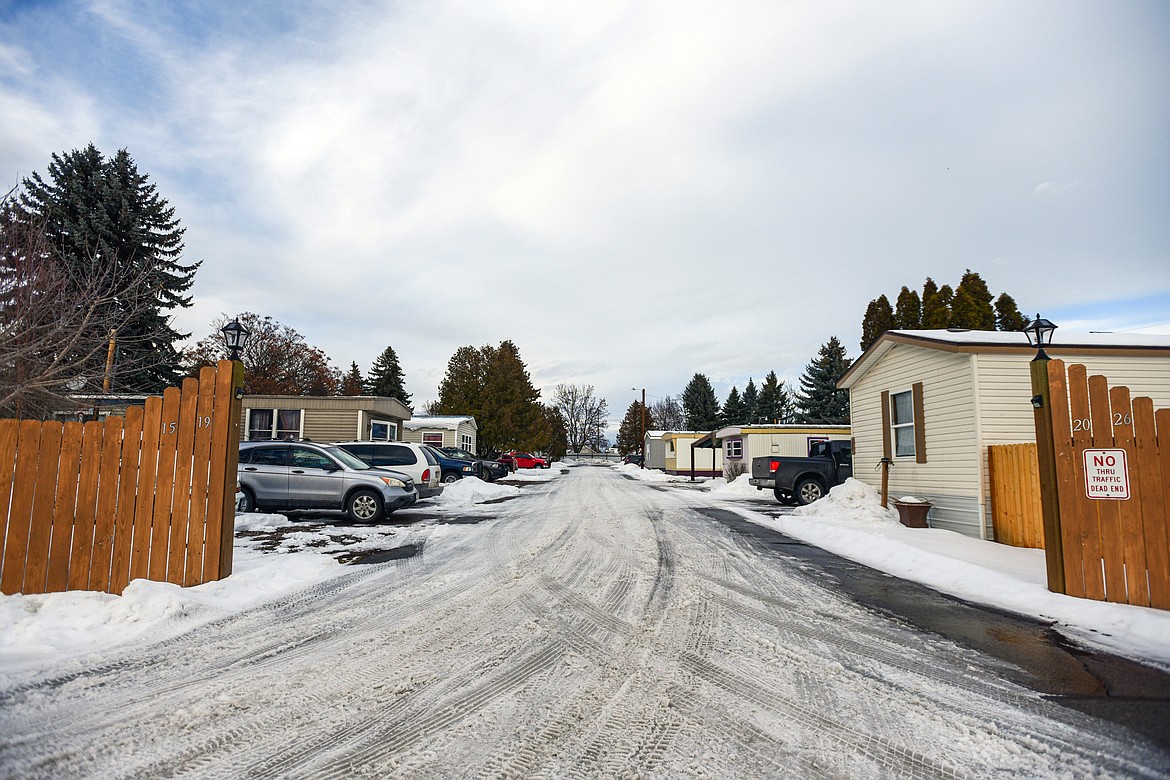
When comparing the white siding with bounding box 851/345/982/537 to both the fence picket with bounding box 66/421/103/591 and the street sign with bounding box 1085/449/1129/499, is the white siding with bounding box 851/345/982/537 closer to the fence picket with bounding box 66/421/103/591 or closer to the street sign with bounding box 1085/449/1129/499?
the street sign with bounding box 1085/449/1129/499

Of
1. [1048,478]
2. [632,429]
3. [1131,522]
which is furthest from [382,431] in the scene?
[632,429]

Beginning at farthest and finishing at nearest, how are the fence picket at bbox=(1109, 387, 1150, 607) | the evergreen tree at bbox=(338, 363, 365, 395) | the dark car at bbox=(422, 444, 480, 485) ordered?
the evergreen tree at bbox=(338, 363, 365, 395) < the dark car at bbox=(422, 444, 480, 485) < the fence picket at bbox=(1109, 387, 1150, 607)

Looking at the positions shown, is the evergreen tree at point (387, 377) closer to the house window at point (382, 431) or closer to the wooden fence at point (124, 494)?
the house window at point (382, 431)

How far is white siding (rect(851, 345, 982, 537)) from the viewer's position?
36.8ft

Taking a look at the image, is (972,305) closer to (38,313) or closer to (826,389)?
(826,389)

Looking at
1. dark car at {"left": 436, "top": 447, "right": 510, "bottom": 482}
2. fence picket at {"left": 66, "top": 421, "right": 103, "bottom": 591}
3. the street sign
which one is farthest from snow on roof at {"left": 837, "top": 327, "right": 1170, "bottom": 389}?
dark car at {"left": 436, "top": 447, "right": 510, "bottom": 482}

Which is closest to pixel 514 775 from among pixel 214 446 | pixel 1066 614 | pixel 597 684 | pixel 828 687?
pixel 597 684

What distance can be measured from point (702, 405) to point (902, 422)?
184 feet

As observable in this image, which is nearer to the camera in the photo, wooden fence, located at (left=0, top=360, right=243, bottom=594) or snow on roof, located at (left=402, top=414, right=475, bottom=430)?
wooden fence, located at (left=0, top=360, right=243, bottom=594)

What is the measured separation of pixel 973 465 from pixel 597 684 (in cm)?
1010

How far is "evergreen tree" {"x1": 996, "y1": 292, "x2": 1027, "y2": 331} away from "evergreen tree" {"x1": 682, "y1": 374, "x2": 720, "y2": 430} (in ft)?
112

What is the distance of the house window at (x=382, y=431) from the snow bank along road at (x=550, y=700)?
74.2 feet

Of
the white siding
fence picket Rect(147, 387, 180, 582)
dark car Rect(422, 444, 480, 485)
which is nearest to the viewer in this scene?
fence picket Rect(147, 387, 180, 582)

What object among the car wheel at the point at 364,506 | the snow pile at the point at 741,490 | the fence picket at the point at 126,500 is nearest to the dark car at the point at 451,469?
the snow pile at the point at 741,490
